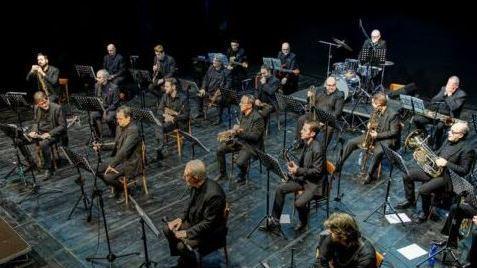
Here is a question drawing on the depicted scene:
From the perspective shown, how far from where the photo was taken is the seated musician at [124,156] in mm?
6848

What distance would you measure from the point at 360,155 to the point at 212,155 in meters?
2.86

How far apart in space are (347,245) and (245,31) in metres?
12.5

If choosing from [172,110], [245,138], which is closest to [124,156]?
[245,138]

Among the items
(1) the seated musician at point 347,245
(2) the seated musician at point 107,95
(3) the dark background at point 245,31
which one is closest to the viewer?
(1) the seated musician at point 347,245

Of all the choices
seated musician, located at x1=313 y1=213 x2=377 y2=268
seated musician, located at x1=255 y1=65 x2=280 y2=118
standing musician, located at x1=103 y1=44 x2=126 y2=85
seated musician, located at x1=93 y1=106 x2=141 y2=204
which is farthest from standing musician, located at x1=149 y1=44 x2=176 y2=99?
seated musician, located at x1=313 y1=213 x2=377 y2=268

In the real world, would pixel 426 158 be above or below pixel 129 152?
above

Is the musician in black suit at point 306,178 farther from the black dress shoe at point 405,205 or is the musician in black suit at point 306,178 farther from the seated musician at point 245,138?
the black dress shoe at point 405,205

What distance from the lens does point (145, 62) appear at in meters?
14.2

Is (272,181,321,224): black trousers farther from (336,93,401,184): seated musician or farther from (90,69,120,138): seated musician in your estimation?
(90,69,120,138): seated musician

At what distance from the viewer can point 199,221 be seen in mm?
5234

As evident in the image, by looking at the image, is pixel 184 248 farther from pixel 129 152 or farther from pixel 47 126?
pixel 47 126

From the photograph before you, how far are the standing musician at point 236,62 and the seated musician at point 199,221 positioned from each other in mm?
7070

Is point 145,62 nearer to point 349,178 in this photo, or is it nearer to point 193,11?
point 193,11

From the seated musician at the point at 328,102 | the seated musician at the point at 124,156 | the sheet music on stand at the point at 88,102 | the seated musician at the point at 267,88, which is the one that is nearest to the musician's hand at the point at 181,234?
the seated musician at the point at 124,156
